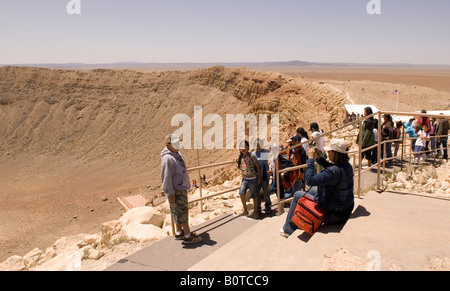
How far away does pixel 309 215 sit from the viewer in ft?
14.3

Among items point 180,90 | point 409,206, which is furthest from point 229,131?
point 409,206

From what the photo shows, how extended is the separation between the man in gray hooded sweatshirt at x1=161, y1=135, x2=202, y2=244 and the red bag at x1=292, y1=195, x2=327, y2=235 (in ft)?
5.07

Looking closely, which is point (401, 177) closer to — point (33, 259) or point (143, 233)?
point (143, 233)

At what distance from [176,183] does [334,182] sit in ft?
7.26

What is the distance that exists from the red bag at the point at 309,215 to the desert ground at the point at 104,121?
39.5ft

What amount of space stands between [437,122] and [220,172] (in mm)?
11370

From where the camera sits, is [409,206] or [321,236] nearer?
[321,236]

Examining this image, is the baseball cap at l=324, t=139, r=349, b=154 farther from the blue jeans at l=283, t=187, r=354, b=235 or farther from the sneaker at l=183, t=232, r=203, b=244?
the sneaker at l=183, t=232, r=203, b=244

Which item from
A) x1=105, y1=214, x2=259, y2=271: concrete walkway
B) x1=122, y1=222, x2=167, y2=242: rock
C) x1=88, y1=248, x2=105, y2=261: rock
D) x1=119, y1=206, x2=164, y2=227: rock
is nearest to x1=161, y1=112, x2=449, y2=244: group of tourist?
x1=105, y1=214, x2=259, y2=271: concrete walkway

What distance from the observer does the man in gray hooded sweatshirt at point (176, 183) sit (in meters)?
5.07

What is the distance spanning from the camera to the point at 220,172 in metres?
19.5

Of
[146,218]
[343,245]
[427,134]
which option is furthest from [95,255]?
[427,134]
